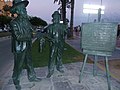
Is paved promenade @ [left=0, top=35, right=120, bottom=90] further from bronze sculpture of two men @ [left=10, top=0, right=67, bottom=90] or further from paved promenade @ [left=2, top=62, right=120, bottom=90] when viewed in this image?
bronze sculpture of two men @ [left=10, top=0, right=67, bottom=90]

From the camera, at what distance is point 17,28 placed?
6.19 m

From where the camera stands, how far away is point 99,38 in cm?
733

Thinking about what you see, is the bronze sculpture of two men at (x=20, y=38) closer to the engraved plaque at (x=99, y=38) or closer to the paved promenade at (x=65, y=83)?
the paved promenade at (x=65, y=83)

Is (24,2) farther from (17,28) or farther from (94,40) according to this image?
(94,40)

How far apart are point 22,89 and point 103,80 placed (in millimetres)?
2668

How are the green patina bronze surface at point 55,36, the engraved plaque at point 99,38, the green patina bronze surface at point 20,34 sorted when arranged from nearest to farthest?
1. the green patina bronze surface at point 20,34
2. the engraved plaque at point 99,38
3. the green patina bronze surface at point 55,36

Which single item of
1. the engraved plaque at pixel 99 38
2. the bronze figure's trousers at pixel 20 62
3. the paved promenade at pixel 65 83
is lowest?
the paved promenade at pixel 65 83

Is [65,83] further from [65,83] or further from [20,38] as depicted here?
[20,38]

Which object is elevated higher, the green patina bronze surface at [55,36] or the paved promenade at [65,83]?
the green patina bronze surface at [55,36]

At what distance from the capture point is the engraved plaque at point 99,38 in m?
7.12

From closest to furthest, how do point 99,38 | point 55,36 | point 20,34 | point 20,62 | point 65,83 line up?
1. point 20,34
2. point 20,62
3. point 99,38
4. point 65,83
5. point 55,36

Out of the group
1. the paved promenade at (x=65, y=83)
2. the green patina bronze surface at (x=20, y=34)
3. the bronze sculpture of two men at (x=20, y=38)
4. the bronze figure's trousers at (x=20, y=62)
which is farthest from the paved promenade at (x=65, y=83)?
the green patina bronze surface at (x=20, y=34)

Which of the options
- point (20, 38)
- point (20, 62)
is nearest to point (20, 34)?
point (20, 38)

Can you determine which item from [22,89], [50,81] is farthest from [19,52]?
[50,81]
